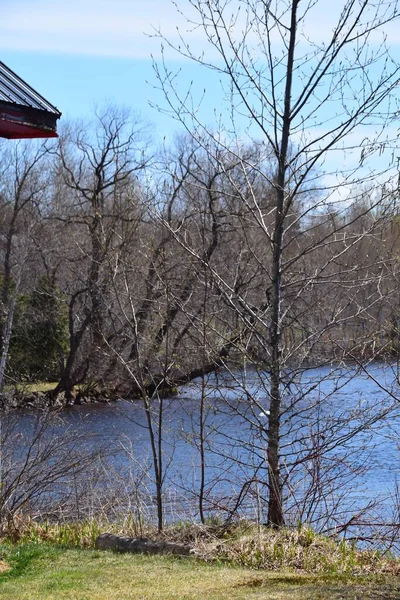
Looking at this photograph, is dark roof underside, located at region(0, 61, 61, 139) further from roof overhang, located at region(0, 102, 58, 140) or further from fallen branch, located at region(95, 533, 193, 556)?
fallen branch, located at region(95, 533, 193, 556)

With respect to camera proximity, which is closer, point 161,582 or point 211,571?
point 161,582

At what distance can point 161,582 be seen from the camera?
6867mm

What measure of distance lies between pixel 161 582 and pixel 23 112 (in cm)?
365

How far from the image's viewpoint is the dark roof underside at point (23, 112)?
19.0 ft

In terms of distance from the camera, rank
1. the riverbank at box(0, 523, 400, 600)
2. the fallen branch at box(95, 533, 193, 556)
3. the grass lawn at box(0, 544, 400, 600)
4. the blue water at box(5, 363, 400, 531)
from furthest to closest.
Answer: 1. the blue water at box(5, 363, 400, 531)
2. the fallen branch at box(95, 533, 193, 556)
3. the riverbank at box(0, 523, 400, 600)
4. the grass lawn at box(0, 544, 400, 600)

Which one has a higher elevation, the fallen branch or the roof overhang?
the roof overhang

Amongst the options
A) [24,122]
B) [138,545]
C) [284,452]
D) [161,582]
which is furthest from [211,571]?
[284,452]

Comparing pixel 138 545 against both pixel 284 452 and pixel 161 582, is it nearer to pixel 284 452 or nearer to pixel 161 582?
pixel 161 582

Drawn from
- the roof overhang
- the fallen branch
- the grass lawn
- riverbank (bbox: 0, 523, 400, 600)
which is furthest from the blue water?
the roof overhang

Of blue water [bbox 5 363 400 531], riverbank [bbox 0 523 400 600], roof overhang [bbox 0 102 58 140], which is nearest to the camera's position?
roof overhang [bbox 0 102 58 140]

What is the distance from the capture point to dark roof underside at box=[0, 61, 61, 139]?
19.0 ft

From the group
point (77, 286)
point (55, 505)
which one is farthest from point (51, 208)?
point (55, 505)

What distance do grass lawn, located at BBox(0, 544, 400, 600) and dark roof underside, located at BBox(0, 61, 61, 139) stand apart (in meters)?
3.33

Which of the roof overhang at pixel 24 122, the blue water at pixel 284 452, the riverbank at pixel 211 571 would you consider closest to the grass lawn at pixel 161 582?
the riverbank at pixel 211 571
